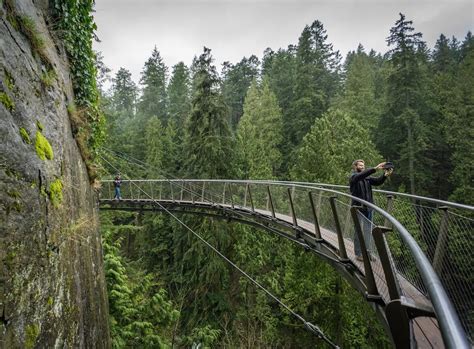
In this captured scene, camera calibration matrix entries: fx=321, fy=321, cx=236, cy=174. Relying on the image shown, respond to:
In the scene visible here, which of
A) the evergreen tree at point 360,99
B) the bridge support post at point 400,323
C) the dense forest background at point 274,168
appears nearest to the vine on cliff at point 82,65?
the dense forest background at point 274,168

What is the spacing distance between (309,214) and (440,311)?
5.79 meters

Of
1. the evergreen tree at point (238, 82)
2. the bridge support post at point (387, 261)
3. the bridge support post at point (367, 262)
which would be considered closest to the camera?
the bridge support post at point (387, 261)

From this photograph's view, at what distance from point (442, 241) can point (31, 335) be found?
3.71 m

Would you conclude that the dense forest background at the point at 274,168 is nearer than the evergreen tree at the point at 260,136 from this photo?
Yes

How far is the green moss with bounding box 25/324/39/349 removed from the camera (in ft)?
8.07

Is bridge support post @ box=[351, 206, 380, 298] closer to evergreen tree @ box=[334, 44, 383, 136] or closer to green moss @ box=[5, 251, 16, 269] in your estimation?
green moss @ box=[5, 251, 16, 269]

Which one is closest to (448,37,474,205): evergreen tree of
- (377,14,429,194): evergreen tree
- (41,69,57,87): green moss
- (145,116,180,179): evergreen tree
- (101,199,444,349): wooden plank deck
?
(377,14,429,194): evergreen tree

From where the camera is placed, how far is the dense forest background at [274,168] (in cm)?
1266

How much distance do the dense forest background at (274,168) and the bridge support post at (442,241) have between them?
16.2 ft

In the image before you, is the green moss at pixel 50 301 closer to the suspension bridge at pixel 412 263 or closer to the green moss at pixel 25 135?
the green moss at pixel 25 135

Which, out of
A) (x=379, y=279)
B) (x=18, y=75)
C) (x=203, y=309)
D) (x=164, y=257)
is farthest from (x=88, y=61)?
(x=164, y=257)

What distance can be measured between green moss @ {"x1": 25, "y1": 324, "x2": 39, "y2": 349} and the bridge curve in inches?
109

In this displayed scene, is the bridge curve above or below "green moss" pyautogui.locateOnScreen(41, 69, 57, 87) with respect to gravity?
below

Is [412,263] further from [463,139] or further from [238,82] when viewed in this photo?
[238,82]
